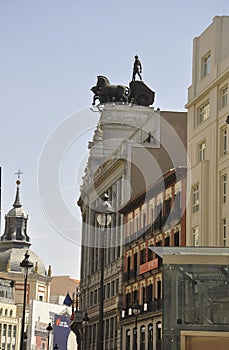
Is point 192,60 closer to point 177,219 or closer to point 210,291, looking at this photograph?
point 177,219

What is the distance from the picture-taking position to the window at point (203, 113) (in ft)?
209

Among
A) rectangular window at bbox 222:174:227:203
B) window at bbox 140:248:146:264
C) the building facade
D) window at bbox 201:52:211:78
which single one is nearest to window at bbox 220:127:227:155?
rectangular window at bbox 222:174:227:203

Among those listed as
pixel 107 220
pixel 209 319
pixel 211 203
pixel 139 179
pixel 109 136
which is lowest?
pixel 209 319

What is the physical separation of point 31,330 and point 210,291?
485ft

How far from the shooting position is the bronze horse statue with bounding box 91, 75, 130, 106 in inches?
3996

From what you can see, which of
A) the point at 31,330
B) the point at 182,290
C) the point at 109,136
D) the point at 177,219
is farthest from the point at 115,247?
the point at 31,330

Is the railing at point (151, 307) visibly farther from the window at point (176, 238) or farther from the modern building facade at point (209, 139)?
the modern building facade at point (209, 139)

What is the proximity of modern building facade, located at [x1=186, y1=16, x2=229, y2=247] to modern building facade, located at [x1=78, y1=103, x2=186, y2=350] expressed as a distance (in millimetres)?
12444

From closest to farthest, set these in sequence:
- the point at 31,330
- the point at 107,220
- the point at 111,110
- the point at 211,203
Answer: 1. the point at 107,220
2. the point at 211,203
3. the point at 111,110
4. the point at 31,330

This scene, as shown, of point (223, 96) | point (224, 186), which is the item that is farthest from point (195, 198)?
point (223, 96)

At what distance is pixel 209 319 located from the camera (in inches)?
1610

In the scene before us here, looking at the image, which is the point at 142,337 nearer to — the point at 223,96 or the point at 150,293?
the point at 150,293

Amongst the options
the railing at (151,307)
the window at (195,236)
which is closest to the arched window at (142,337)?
the railing at (151,307)

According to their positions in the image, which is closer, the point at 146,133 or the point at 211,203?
the point at 211,203
